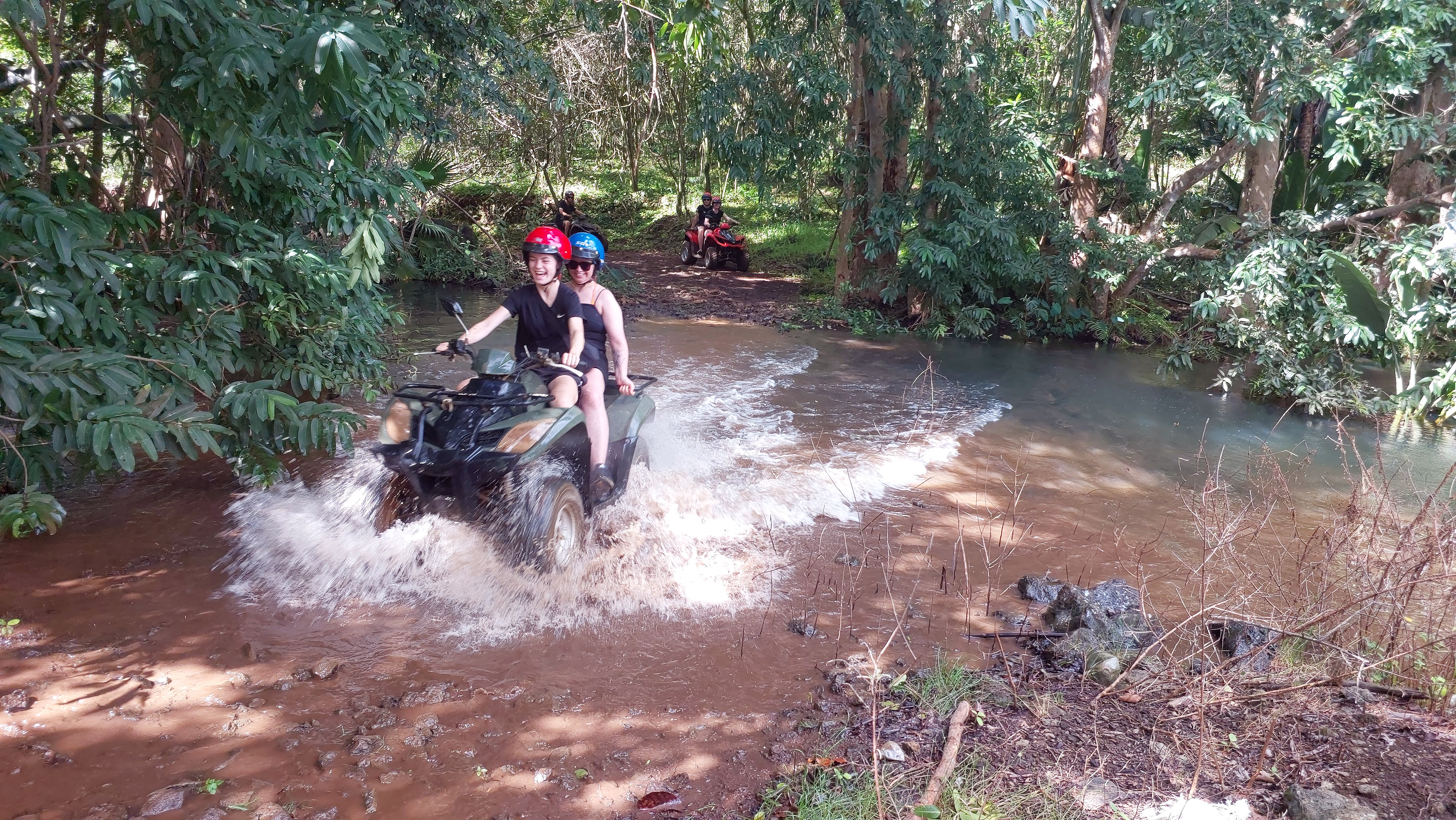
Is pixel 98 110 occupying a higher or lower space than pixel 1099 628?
higher

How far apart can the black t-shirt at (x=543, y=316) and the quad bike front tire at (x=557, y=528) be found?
923 millimetres

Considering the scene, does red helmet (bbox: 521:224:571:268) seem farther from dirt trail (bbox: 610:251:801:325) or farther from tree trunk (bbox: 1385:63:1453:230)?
tree trunk (bbox: 1385:63:1453:230)

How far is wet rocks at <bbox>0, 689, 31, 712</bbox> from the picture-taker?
11.7ft

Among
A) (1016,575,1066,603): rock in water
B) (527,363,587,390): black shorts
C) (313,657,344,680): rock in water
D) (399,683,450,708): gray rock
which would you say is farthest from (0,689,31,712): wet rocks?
(1016,575,1066,603): rock in water

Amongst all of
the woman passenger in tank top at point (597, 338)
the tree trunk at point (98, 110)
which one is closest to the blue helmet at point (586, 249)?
the woman passenger in tank top at point (597, 338)

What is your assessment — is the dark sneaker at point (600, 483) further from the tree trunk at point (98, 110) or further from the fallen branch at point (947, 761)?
the tree trunk at point (98, 110)

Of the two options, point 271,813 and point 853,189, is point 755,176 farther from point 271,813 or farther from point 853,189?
point 271,813

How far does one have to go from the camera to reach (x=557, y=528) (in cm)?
507

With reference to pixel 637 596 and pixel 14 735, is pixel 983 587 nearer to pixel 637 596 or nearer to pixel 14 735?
pixel 637 596

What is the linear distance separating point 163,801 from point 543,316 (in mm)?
3200

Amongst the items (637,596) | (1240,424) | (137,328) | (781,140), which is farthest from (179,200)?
(1240,424)

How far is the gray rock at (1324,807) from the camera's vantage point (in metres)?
2.85

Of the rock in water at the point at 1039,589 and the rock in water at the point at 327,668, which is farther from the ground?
Answer: the rock in water at the point at 327,668

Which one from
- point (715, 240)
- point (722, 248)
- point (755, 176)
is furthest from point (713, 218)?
point (755, 176)
